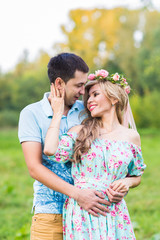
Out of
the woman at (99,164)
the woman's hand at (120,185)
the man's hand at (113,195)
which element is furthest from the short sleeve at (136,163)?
the man's hand at (113,195)

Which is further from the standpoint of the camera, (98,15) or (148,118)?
(98,15)

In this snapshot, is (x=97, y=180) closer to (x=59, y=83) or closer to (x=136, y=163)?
(x=136, y=163)

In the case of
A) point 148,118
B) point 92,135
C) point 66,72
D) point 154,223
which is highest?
point 66,72

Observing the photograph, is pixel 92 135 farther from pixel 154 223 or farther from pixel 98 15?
pixel 98 15

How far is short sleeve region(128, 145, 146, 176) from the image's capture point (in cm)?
299

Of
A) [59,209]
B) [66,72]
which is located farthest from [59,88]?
[59,209]

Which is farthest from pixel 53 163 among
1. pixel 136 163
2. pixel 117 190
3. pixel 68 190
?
pixel 136 163

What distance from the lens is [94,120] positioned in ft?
10.3

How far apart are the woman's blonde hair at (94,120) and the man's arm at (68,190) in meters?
0.22

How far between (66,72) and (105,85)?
36 cm

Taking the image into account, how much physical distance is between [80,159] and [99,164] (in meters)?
0.15

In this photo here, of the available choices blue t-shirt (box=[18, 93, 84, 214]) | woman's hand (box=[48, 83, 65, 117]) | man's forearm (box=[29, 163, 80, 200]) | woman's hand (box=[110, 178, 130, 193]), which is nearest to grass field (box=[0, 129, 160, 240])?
blue t-shirt (box=[18, 93, 84, 214])

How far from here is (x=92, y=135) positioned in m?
2.96

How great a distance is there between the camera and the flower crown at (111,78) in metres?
3.19
